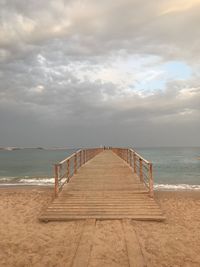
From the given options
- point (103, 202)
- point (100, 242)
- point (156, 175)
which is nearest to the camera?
point (100, 242)

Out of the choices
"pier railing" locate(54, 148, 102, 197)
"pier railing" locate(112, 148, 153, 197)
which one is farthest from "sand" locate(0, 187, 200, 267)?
"pier railing" locate(54, 148, 102, 197)

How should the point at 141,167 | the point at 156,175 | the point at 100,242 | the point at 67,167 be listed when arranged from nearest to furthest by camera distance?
the point at 100,242 < the point at 141,167 < the point at 67,167 < the point at 156,175

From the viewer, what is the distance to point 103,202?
8695 mm

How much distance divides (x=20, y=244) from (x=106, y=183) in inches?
229

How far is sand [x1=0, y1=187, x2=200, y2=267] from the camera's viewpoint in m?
5.28

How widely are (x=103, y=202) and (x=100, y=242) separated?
2697mm

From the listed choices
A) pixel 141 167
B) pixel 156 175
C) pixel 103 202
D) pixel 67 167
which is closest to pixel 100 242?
pixel 103 202

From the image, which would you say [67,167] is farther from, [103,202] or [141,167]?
[103,202]

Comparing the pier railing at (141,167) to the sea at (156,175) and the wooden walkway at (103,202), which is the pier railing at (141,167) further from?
the sea at (156,175)

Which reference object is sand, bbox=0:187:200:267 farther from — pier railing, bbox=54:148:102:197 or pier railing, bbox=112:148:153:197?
pier railing, bbox=54:148:102:197

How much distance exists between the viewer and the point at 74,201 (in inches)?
350

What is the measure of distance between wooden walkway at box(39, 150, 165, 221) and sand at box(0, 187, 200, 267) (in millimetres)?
294

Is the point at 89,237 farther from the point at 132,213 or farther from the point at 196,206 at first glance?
the point at 196,206

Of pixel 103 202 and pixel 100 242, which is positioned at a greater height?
pixel 103 202
